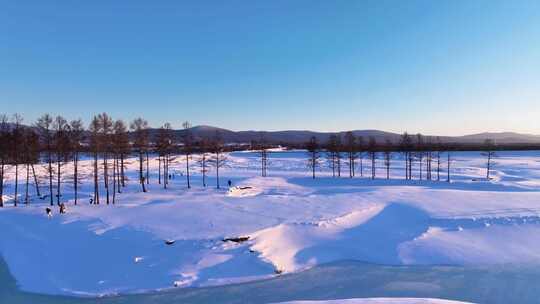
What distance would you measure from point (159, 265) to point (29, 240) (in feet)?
34.0

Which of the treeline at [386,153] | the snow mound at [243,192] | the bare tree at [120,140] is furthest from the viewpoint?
the treeline at [386,153]

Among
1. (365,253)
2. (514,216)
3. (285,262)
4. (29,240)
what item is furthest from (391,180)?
(29,240)

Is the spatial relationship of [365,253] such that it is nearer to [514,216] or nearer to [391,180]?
[514,216]

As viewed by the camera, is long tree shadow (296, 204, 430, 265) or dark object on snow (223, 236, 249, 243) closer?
long tree shadow (296, 204, 430, 265)

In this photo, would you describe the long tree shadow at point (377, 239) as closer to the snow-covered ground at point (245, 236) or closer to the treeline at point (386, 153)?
the snow-covered ground at point (245, 236)

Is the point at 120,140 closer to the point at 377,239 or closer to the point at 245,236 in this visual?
the point at 245,236

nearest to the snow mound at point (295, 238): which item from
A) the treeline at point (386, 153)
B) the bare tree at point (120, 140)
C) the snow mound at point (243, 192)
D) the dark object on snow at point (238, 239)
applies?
the dark object on snow at point (238, 239)

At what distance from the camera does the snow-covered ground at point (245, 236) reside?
1578cm

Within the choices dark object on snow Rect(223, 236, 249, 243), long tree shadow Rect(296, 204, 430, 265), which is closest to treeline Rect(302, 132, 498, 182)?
long tree shadow Rect(296, 204, 430, 265)

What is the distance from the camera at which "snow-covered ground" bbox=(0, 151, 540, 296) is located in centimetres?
1578

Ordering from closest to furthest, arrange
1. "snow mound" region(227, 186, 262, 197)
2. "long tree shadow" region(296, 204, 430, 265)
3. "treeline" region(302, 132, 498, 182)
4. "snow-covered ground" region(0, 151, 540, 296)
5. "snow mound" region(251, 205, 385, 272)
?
"snow-covered ground" region(0, 151, 540, 296) < "snow mound" region(251, 205, 385, 272) < "long tree shadow" region(296, 204, 430, 265) < "snow mound" region(227, 186, 262, 197) < "treeline" region(302, 132, 498, 182)

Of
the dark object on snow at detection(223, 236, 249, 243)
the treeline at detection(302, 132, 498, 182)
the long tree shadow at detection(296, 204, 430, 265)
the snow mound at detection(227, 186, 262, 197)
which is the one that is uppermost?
the treeline at detection(302, 132, 498, 182)

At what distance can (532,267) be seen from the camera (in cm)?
1548

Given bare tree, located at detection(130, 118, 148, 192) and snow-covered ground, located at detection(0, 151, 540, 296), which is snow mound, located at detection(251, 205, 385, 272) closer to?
snow-covered ground, located at detection(0, 151, 540, 296)
